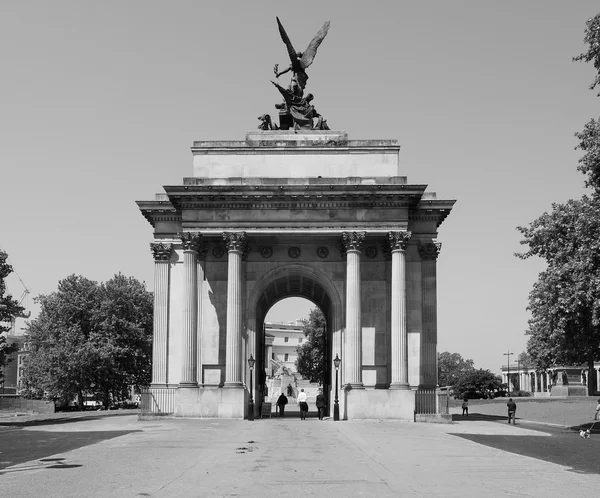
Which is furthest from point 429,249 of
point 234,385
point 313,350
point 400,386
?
point 313,350

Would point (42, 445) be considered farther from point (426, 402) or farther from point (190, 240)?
point (426, 402)

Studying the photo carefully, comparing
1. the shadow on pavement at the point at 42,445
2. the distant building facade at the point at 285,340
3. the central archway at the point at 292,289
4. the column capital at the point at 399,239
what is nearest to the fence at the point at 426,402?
the central archway at the point at 292,289

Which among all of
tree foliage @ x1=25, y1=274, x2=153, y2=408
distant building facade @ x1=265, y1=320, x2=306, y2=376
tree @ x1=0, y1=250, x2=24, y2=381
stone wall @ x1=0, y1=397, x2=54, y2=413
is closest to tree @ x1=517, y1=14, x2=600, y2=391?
tree @ x1=0, y1=250, x2=24, y2=381

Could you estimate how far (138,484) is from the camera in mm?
18469

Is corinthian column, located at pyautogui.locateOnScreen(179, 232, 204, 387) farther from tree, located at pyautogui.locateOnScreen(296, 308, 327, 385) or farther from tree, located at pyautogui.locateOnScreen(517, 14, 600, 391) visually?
tree, located at pyautogui.locateOnScreen(296, 308, 327, 385)

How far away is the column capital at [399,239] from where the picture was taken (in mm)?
48625

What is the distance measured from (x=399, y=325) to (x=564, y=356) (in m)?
8.88

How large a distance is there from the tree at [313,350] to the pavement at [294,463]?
271ft

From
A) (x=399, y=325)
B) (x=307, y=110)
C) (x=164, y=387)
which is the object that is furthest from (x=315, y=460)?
(x=307, y=110)

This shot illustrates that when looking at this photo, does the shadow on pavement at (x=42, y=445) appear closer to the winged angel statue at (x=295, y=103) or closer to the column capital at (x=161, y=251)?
the column capital at (x=161, y=251)

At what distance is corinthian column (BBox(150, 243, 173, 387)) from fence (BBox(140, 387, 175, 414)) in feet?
3.64

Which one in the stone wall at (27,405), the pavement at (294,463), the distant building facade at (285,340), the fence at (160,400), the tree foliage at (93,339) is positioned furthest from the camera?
the distant building facade at (285,340)

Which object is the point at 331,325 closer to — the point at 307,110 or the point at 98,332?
the point at 307,110

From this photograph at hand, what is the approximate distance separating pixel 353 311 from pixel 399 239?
188 inches
